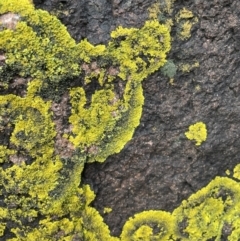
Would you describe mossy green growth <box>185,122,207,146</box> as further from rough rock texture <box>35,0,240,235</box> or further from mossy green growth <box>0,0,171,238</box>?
mossy green growth <box>0,0,171,238</box>

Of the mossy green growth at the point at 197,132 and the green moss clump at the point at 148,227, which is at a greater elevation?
the mossy green growth at the point at 197,132

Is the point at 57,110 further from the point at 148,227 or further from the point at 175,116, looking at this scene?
the point at 148,227

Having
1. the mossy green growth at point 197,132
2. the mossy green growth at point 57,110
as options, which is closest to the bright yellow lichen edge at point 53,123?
the mossy green growth at point 57,110

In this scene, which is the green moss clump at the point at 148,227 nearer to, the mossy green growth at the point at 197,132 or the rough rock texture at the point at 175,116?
the rough rock texture at the point at 175,116

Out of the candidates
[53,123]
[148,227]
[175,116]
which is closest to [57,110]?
[53,123]

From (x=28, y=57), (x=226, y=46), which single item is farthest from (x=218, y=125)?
(x=28, y=57)

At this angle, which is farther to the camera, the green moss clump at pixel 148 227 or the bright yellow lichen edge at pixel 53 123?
the green moss clump at pixel 148 227
